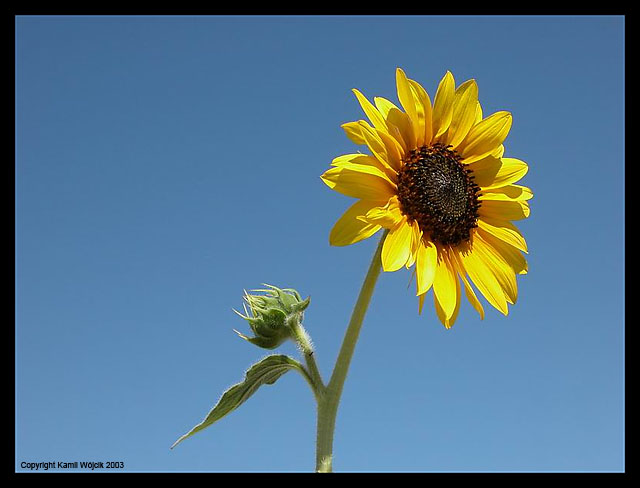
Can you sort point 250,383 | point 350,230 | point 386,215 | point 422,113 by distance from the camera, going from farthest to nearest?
point 422,113
point 250,383
point 386,215
point 350,230

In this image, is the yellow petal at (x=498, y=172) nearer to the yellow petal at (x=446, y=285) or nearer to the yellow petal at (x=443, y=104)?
the yellow petal at (x=443, y=104)

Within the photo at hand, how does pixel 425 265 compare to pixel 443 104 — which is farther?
pixel 443 104

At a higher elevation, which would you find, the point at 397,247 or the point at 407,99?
the point at 407,99

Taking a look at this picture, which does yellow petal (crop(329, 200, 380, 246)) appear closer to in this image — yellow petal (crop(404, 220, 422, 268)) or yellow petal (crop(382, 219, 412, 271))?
yellow petal (crop(382, 219, 412, 271))

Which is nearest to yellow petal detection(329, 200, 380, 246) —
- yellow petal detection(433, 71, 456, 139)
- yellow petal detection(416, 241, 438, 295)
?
yellow petal detection(416, 241, 438, 295)

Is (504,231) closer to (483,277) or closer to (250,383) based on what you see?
(483,277)

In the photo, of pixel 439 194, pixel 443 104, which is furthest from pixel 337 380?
pixel 443 104

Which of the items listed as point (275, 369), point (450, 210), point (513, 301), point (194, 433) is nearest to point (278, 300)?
point (275, 369)

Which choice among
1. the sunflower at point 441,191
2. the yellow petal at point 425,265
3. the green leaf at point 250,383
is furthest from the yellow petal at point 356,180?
the green leaf at point 250,383
